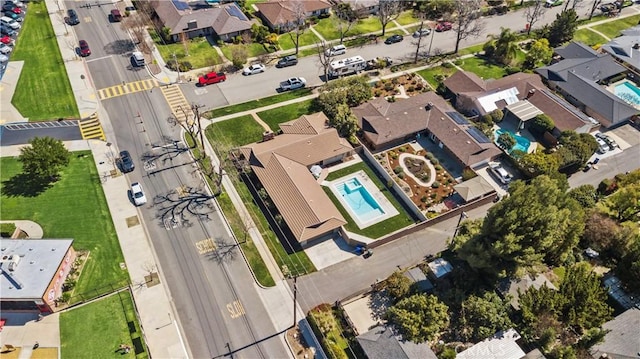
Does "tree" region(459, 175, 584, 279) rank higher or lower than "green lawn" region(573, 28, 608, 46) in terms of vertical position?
lower

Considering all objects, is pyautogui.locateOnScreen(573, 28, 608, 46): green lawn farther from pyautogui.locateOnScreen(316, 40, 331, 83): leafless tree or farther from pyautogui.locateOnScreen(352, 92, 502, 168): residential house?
pyautogui.locateOnScreen(316, 40, 331, 83): leafless tree

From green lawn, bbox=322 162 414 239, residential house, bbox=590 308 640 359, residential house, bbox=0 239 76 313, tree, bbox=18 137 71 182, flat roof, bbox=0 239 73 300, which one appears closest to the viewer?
residential house, bbox=590 308 640 359

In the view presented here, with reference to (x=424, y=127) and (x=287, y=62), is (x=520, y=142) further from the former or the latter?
(x=287, y=62)

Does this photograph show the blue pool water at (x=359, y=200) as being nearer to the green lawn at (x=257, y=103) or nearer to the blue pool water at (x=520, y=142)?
the green lawn at (x=257, y=103)

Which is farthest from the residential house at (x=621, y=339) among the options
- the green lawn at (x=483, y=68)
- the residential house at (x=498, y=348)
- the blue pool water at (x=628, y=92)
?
the green lawn at (x=483, y=68)

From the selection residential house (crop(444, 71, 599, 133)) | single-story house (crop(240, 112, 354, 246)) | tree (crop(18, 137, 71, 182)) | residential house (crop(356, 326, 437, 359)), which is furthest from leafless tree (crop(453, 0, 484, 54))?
tree (crop(18, 137, 71, 182))

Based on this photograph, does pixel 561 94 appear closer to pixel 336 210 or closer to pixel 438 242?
pixel 438 242
